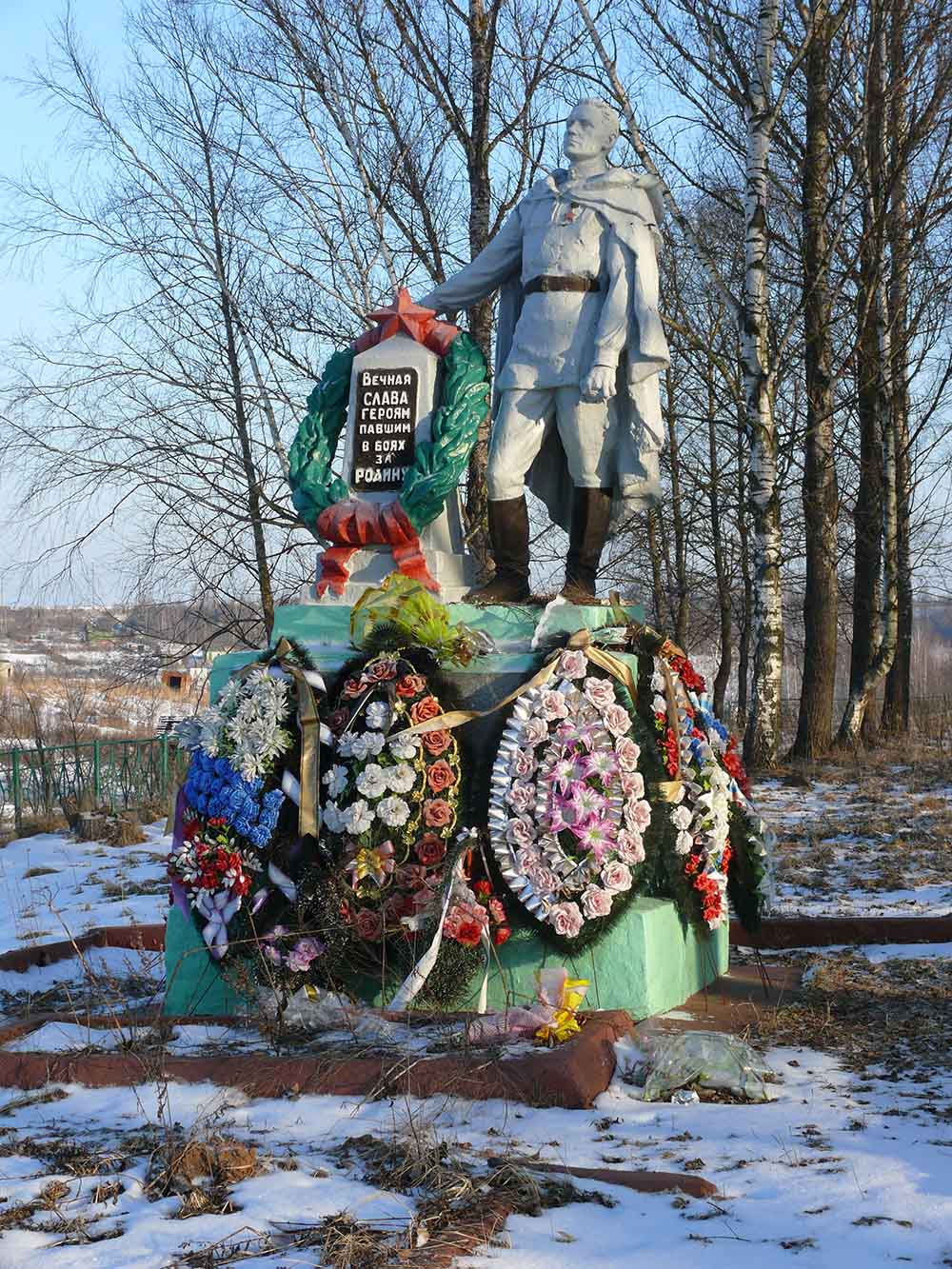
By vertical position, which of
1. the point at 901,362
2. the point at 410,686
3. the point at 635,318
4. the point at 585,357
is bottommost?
the point at 410,686

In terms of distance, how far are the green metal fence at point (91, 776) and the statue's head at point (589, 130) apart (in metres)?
8.35

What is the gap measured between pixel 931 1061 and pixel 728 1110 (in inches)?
33.4

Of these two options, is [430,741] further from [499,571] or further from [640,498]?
[640,498]

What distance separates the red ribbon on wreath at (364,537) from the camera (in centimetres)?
577

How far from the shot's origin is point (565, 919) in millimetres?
4680

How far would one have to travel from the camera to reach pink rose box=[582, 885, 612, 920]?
4.68m

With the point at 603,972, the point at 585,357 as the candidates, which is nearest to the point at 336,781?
the point at 603,972

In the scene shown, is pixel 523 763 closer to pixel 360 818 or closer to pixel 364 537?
pixel 360 818

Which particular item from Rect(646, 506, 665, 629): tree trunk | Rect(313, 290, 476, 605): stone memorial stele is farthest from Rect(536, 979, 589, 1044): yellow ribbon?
Rect(646, 506, 665, 629): tree trunk

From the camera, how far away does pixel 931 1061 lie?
4234 mm

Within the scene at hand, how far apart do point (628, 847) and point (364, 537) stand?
188cm

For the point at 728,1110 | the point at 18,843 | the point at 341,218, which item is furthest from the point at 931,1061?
the point at 341,218

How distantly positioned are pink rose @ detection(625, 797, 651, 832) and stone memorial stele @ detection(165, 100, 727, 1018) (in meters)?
0.90

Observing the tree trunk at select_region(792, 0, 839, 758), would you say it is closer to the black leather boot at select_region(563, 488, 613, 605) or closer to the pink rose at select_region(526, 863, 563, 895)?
the black leather boot at select_region(563, 488, 613, 605)
